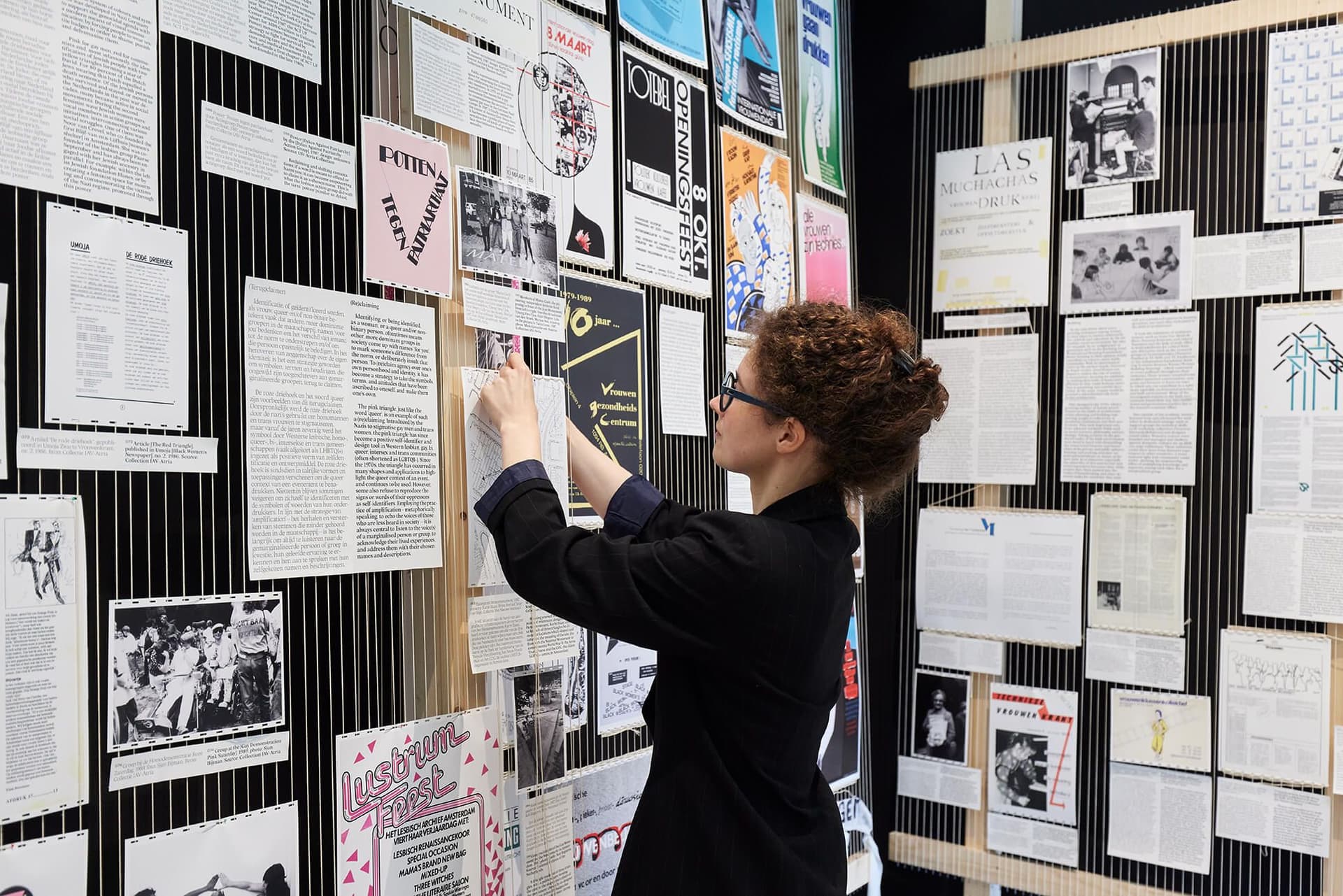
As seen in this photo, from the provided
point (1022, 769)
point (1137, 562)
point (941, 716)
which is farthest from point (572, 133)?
point (1022, 769)

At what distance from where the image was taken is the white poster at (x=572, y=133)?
1.80 metres

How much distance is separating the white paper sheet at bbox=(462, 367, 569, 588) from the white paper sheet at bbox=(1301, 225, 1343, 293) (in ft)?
5.91

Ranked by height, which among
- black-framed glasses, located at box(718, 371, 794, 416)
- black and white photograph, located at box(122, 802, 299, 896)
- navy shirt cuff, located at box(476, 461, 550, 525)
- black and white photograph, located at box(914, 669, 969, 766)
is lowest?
black and white photograph, located at box(914, 669, 969, 766)

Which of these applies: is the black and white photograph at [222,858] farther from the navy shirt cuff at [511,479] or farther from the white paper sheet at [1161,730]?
the white paper sheet at [1161,730]

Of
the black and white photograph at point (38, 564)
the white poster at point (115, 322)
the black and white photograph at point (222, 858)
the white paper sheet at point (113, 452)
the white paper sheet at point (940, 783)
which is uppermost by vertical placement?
the white poster at point (115, 322)

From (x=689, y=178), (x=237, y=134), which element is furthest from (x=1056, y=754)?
(x=237, y=134)

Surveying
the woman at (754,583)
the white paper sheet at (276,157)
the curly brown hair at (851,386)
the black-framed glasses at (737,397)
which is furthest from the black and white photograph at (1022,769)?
the white paper sheet at (276,157)

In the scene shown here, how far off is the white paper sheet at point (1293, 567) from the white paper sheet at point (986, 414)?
21.0 inches

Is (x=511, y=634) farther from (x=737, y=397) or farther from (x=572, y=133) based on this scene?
(x=572, y=133)

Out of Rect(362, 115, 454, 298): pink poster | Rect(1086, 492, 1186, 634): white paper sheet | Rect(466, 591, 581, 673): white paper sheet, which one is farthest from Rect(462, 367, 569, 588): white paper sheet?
Rect(1086, 492, 1186, 634): white paper sheet

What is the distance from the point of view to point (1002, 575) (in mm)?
2732

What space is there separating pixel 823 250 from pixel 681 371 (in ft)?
2.42

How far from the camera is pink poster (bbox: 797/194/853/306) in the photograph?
8.60 feet

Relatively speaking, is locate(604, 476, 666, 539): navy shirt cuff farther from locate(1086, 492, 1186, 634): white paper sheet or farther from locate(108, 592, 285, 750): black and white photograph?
locate(1086, 492, 1186, 634): white paper sheet
